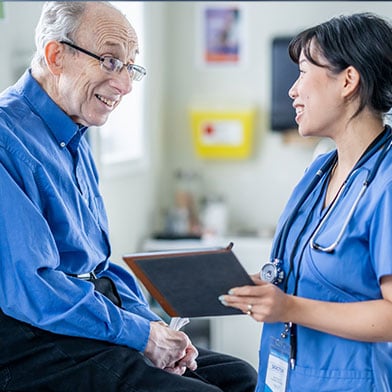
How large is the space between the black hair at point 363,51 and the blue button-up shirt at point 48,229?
0.65m

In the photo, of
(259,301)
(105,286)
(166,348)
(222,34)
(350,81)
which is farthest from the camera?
(222,34)

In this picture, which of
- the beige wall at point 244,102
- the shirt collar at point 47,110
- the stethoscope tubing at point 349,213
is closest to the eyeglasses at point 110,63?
the shirt collar at point 47,110

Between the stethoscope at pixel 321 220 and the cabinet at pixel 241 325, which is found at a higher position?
the stethoscope at pixel 321 220

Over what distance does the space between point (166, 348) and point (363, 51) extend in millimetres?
834

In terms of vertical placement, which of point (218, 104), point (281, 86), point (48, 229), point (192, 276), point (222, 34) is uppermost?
point (222, 34)

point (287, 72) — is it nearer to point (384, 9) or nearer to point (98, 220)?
point (384, 9)

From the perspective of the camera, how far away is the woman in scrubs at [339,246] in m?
1.50

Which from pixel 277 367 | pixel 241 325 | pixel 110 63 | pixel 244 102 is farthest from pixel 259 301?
pixel 244 102

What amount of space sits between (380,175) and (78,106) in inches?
29.8

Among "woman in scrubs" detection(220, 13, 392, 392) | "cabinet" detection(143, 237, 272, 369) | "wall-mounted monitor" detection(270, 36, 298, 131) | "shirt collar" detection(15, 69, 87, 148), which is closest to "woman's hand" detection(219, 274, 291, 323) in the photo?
"woman in scrubs" detection(220, 13, 392, 392)

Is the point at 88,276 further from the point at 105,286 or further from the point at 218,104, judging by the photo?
the point at 218,104

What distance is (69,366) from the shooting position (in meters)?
1.58

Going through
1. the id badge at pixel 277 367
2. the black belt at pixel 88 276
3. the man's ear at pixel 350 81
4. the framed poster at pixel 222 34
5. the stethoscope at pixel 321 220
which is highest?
the framed poster at pixel 222 34

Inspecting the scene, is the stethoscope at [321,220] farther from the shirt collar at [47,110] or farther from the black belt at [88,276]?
the shirt collar at [47,110]
